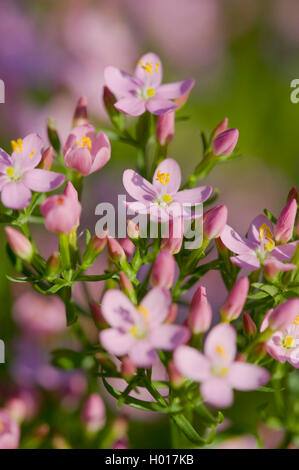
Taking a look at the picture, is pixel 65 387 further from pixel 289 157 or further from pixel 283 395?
pixel 289 157

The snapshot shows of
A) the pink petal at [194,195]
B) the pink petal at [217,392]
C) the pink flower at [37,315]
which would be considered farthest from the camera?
the pink flower at [37,315]

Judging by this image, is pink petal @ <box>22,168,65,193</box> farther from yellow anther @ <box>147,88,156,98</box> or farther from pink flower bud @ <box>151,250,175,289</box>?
yellow anther @ <box>147,88,156,98</box>

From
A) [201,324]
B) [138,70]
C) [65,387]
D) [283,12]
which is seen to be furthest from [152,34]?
[201,324]

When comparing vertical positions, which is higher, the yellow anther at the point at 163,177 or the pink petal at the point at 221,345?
the yellow anther at the point at 163,177

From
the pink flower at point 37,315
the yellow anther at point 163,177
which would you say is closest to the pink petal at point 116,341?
the yellow anther at point 163,177

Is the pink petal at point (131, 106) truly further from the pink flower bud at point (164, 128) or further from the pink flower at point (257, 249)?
the pink flower at point (257, 249)

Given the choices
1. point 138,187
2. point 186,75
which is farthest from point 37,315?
point 186,75
